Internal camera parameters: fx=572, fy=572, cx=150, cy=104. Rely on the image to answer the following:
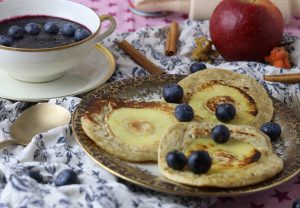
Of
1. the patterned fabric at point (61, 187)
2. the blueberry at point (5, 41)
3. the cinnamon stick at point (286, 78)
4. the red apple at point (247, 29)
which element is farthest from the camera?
the red apple at point (247, 29)

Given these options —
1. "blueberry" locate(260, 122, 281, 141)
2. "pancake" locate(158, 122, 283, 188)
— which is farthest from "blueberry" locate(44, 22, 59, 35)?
"blueberry" locate(260, 122, 281, 141)

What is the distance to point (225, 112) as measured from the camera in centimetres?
119

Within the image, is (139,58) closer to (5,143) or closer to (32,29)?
(32,29)

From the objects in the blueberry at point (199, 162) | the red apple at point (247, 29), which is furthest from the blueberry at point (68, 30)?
the blueberry at point (199, 162)

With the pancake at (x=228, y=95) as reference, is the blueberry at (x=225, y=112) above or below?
above

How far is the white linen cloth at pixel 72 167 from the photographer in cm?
101

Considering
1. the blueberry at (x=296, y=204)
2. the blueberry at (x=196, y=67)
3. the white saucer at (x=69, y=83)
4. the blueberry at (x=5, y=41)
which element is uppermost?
the blueberry at (x=5, y=41)

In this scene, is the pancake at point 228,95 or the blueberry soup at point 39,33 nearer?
the pancake at point 228,95

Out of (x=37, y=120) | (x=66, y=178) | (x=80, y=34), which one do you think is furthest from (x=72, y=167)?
(x=80, y=34)

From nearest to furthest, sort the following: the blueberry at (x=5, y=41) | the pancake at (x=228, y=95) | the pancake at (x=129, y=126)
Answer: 1. the pancake at (x=129, y=126)
2. the pancake at (x=228, y=95)
3. the blueberry at (x=5, y=41)

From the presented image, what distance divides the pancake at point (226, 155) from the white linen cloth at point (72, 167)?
64mm

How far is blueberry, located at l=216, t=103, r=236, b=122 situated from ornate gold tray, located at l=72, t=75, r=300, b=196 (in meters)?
0.11

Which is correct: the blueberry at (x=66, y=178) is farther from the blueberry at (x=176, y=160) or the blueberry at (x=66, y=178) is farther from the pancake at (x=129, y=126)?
the blueberry at (x=176, y=160)

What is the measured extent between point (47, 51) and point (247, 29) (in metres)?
0.58
